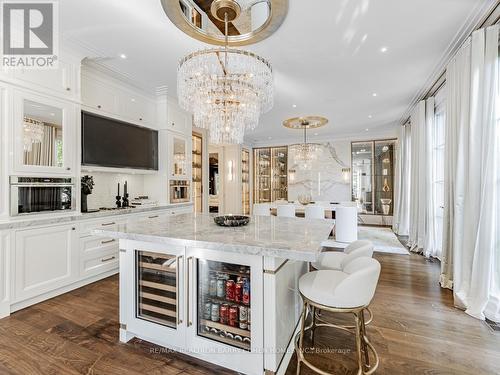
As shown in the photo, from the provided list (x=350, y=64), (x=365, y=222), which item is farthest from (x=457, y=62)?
(x=365, y=222)

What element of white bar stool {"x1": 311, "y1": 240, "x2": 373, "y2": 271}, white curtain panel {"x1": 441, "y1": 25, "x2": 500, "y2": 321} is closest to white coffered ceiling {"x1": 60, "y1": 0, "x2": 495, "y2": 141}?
white curtain panel {"x1": 441, "y1": 25, "x2": 500, "y2": 321}

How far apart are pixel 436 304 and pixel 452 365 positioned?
1050 mm

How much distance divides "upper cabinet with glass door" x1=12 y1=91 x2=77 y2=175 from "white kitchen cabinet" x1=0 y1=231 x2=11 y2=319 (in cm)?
68

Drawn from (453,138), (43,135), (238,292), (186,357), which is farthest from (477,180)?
(43,135)

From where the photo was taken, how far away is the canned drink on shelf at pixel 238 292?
5.47 feet

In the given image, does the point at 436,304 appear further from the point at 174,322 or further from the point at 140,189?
the point at 140,189

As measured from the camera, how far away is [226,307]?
1.71 meters

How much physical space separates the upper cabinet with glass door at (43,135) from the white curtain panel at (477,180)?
4483 millimetres

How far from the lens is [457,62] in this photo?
2.84 metres

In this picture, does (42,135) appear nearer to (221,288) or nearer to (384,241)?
(221,288)

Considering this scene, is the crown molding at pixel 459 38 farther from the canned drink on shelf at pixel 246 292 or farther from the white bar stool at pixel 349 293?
the canned drink on shelf at pixel 246 292

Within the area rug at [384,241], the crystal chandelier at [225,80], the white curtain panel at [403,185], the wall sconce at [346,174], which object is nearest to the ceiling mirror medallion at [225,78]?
the crystal chandelier at [225,80]

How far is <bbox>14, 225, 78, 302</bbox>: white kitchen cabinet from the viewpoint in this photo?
96.5 inches

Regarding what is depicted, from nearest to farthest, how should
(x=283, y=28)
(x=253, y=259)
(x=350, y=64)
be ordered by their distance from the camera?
1. (x=253, y=259)
2. (x=283, y=28)
3. (x=350, y=64)
